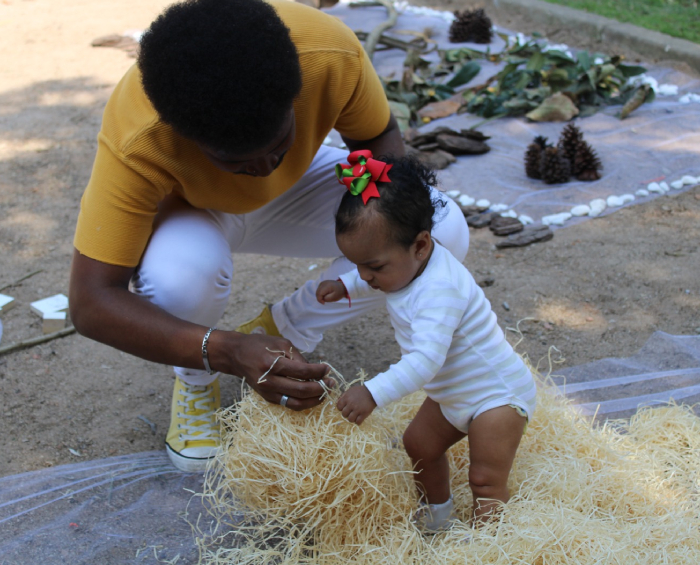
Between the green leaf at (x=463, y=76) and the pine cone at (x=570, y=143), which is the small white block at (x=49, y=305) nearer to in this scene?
the pine cone at (x=570, y=143)

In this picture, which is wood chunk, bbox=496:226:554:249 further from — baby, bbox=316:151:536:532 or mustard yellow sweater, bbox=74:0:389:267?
baby, bbox=316:151:536:532

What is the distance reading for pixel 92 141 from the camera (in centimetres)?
461

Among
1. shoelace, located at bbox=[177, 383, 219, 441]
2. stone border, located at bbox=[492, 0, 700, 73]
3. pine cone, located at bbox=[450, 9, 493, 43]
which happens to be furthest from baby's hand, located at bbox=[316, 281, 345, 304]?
pine cone, located at bbox=[450, 9, 493, 43]

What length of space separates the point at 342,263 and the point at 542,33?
5210 mm

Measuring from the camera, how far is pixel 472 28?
21.1 ft

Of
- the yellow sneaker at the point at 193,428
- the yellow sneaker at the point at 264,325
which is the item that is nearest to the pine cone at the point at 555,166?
the yellow sneaker at the point at 264,325

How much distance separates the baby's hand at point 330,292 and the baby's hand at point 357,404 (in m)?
0.36

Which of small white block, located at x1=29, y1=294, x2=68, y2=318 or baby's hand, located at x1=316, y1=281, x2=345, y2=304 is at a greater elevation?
baby's hand, located at x1=316, y1=281, x2=345, y2=304

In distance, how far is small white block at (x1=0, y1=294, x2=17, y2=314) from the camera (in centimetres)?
295

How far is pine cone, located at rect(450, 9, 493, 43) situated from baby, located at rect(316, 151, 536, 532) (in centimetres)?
519

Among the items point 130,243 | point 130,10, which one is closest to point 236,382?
point 130,243

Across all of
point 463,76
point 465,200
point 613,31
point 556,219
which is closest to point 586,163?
point 556,219

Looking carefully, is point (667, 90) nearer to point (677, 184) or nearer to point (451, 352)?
point (677, 184)

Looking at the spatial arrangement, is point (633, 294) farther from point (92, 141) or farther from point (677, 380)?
point (92, 141)
